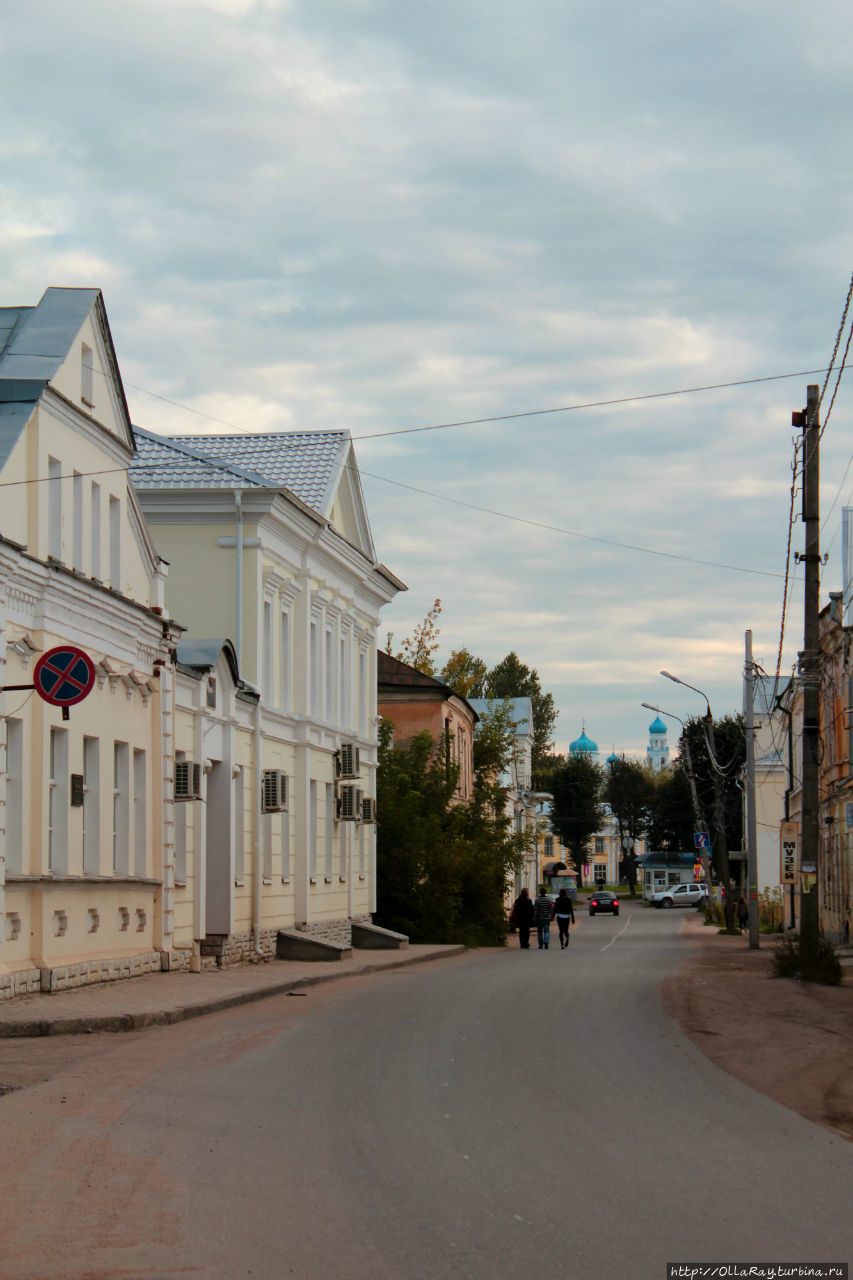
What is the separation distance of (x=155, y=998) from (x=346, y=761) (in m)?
17.8

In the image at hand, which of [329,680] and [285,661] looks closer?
[285,661]

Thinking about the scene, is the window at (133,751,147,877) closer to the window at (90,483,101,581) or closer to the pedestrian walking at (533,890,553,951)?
the window at (90,483,101,581)

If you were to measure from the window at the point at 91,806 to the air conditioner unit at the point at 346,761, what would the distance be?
1530cm

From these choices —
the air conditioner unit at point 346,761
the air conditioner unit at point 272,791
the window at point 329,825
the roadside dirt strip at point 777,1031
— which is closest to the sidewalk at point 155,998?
the air conditioner unit at point 272,791

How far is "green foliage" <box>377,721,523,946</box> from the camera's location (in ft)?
140

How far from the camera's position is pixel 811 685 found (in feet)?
87.1

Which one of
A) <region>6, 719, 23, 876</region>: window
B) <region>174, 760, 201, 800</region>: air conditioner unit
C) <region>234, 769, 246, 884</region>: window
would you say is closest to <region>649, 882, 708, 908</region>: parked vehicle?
<region>234, 769, 246, 884</region>: window

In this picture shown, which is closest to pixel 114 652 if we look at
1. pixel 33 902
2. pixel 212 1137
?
pixel 33 902

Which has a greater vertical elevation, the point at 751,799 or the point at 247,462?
the point at 247,462

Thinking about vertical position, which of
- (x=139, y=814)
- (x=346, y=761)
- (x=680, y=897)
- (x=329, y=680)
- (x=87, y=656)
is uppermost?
(x=329, y=680)

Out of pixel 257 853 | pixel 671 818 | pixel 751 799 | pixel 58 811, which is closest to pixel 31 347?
pixel 58 811

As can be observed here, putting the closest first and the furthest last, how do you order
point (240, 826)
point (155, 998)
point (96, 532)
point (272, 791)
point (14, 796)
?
point (14, 796), point (155, 998), point (96, 532), point (240, 826), point (272, 791)

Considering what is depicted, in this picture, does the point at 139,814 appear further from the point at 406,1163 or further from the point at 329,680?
the point at 406,1163

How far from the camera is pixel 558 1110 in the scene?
10.4 m
